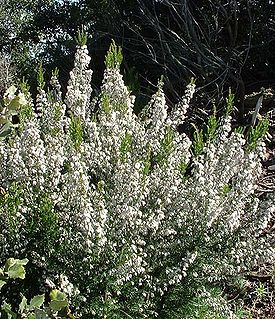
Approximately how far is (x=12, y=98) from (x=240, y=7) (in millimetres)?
5227

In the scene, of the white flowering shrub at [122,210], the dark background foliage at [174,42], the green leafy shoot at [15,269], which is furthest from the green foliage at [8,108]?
the dark background foliage at [174,42]

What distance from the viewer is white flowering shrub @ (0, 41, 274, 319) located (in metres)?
3.05

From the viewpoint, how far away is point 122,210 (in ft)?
10.1

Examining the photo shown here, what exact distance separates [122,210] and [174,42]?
3.24m

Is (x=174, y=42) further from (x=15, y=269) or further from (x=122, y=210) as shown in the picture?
(x=15, y=269)

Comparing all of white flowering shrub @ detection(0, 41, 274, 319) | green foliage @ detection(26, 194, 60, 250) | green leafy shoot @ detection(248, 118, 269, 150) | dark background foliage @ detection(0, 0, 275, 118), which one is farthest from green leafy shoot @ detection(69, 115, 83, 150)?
dark background foliage @ detection(0, 0, 275, 118)

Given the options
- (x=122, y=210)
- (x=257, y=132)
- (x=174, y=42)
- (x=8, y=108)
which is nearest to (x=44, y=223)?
(x=122, y=210)

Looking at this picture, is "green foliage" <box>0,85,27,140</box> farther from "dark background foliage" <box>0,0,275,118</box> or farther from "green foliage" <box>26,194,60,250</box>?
"dark background foliage" <box>0,0,275,118</box>

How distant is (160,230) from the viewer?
338 centimetres

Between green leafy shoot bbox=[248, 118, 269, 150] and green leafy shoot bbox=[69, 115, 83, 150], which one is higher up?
green leafy shoot bbox=[69, 115, 83, 150]

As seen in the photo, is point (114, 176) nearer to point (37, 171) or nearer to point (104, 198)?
point (104, 198)

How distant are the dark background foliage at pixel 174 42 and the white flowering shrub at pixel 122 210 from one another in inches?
74.6

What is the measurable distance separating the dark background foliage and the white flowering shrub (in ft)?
6.21

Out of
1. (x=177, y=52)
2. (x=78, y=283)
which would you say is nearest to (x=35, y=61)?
(x=177, y=52)
